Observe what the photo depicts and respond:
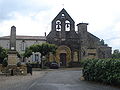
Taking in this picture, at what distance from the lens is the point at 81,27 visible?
1890 inches

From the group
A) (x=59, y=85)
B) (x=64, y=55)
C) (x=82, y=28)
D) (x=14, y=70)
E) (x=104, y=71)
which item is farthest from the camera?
(x=82, y=28)

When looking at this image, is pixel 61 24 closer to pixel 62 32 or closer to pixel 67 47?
pixel 62 32

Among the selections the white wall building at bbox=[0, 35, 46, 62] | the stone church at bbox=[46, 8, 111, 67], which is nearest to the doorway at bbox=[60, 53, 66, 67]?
the stone church at bbox=[46, 8, 111, 67]

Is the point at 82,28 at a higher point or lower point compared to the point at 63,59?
higher

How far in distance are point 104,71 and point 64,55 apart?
1318 inches

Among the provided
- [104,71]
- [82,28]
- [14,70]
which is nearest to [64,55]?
[82,28]

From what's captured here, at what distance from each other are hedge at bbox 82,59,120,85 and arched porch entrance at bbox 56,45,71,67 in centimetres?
3029

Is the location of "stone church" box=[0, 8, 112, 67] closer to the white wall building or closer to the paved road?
the white wall building

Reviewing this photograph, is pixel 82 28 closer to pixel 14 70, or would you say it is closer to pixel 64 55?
pixel 64 55

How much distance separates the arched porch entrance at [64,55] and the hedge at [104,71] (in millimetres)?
30285

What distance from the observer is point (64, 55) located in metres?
46.0

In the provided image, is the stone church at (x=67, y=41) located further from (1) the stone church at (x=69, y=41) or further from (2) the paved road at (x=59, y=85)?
(2) the paved road at (x=59, y=85)

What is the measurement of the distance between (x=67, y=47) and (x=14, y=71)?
2448 cm

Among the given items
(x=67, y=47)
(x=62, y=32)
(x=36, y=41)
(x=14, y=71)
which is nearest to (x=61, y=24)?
(x=62, y=32)
